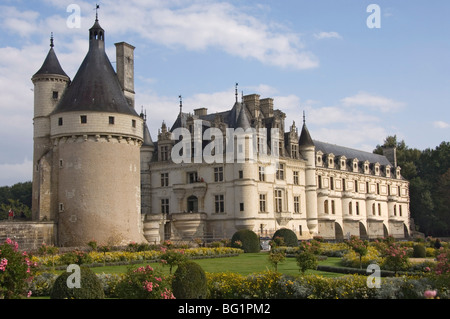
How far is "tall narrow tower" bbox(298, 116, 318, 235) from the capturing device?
167 ft

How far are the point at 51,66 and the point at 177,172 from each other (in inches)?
568

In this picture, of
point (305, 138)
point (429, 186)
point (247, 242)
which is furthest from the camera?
point (429, 186)

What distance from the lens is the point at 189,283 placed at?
14297 millimetres

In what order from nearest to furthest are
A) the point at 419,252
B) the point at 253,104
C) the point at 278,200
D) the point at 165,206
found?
the point at 419,252
the point at 278,200
the point at 165,206
the point at 253,104

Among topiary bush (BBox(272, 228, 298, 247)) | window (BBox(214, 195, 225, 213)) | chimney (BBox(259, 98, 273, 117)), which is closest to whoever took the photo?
topiary bush (BBox(272, 228, 298, 247))

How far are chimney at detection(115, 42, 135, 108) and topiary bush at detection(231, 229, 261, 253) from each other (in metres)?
12.7

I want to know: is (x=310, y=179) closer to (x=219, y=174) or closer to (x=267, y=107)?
(x=267, y=107)

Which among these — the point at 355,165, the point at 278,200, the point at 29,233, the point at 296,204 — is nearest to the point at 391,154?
the point at 355,165

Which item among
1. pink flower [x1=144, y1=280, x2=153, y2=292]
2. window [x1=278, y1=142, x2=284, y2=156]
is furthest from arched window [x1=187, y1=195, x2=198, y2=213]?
pink flower [x1=144, y1=280, x2=153, y2=292]

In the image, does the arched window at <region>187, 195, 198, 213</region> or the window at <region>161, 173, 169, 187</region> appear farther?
the window at <region>161, 173, 169, 187</region>

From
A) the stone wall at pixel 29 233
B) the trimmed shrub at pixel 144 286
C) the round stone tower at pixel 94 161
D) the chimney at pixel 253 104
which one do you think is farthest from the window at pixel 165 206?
the trimmed shrub at pixel 144 286

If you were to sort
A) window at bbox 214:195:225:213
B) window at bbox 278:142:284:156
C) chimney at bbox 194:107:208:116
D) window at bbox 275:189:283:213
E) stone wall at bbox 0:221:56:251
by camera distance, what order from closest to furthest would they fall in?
stone wall at bbox 0:221:56:251 → window at bbox 214:195:225:213 → window at bbox 275:189:283:213 → window at bbox 278:142:284:156 → chimney at bbox 194:107:208:116

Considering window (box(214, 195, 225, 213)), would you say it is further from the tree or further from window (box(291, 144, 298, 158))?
the tree
